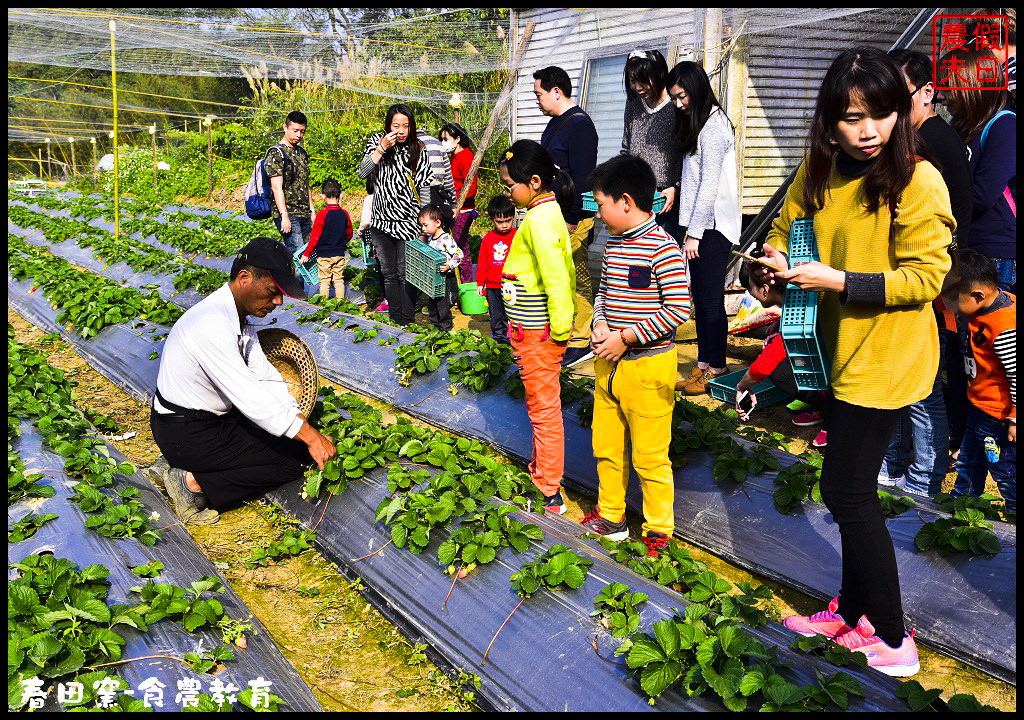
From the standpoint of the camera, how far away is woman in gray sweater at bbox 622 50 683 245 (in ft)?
17.7

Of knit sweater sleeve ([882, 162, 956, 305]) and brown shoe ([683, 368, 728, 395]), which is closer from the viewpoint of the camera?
knit sweater sleeve ([882, 162, 956, 305])

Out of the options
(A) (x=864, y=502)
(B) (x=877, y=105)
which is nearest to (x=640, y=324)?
(A) (x=864, y=502)

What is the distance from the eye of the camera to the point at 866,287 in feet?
7.99

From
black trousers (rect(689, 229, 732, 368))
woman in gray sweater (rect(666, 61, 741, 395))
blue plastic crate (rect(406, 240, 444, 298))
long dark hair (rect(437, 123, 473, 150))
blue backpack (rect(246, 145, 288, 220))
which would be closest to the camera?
woman in gray sweater (rect(666, 61, 741, 395))

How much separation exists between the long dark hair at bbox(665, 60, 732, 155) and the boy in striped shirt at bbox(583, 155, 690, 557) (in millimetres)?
1984

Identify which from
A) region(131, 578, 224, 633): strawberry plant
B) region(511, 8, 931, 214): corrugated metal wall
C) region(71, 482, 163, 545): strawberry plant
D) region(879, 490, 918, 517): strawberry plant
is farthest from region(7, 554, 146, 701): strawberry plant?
region(511, 8, 931, 214): corrugated metal wall

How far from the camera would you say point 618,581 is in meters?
3.09

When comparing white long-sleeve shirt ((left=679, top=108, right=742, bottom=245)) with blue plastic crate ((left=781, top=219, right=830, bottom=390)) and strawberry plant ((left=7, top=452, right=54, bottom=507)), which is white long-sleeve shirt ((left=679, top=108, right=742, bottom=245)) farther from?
strawberry plant ((left=7, top=452, right=54, bottom=507))

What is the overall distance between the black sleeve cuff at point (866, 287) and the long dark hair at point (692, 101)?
3.02 meters

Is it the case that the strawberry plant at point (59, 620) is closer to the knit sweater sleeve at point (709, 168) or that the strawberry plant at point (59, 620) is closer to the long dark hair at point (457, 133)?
the knit sweater sleeve at point (709, 168)

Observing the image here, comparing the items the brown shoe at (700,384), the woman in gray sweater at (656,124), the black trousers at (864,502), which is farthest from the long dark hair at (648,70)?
the black trousers at (864,502)

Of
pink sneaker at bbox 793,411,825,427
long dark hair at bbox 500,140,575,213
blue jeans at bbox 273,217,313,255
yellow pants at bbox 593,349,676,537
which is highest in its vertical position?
long dark hair at bbox 500,140,575,213

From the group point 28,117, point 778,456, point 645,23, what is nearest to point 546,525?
point 778,456

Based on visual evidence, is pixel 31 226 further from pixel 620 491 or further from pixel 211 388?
pixel 620 491
